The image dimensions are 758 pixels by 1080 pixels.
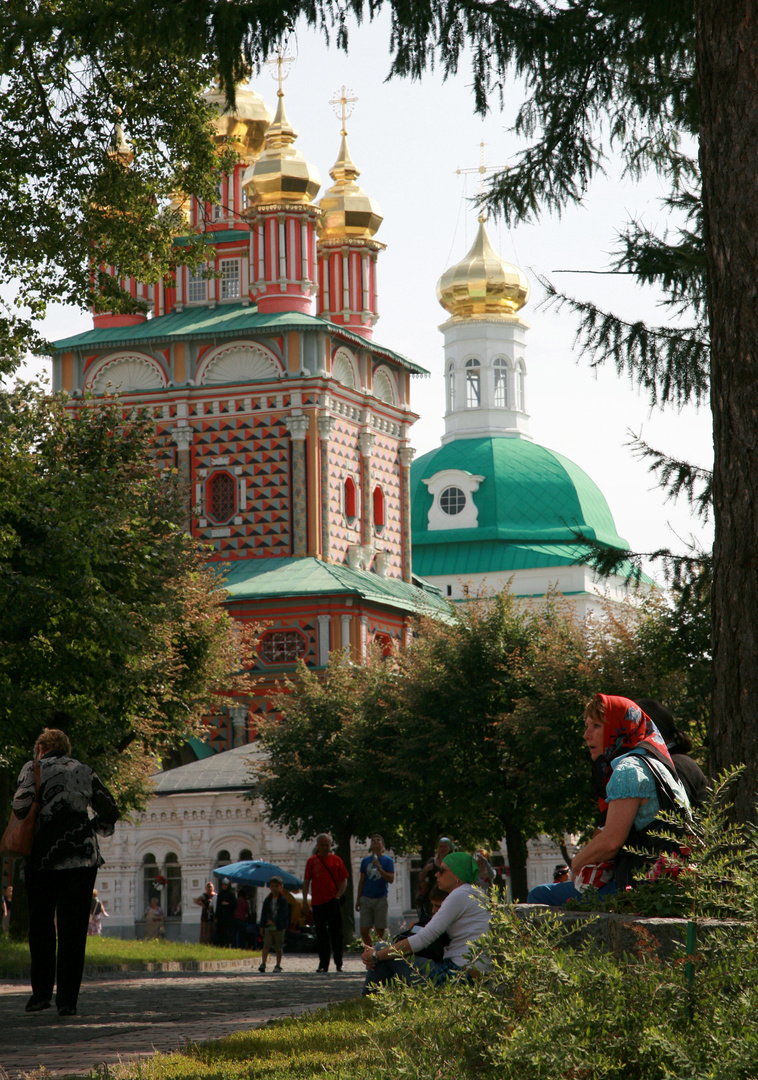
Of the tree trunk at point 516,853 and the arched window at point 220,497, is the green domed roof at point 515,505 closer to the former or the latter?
the arched window at point 220,497

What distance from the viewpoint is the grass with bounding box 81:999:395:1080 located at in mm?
6203

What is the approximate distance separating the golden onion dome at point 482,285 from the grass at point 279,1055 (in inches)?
2658

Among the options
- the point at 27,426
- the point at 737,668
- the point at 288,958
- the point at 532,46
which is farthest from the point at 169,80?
the point at 288,958

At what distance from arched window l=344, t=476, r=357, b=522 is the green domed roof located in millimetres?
19208

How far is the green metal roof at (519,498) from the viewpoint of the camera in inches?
2667

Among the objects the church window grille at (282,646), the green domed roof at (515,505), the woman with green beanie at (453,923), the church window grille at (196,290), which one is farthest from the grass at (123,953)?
the green domed roof at (515,505)

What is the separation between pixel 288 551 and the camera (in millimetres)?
46188

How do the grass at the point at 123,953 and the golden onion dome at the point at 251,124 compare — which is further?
the golden onion dome at the point at 251,124

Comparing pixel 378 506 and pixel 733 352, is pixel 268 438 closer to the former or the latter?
pixel 378 506

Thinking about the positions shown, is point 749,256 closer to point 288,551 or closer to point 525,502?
point 288,551

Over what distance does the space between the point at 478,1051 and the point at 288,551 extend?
135 ft

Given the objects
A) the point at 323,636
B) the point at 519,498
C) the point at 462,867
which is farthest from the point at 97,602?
the point at 519,498

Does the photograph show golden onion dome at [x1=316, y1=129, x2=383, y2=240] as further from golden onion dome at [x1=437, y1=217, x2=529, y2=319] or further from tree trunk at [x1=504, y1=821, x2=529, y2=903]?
tree trunk at [x1=504, y1=821, x2=529, y2=903]

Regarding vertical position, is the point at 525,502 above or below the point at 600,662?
above
